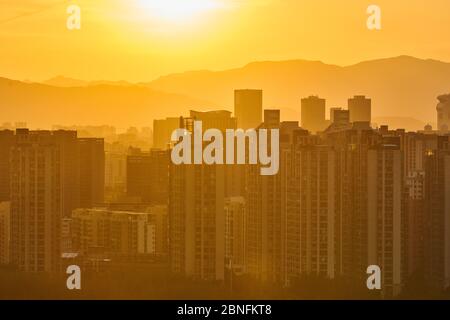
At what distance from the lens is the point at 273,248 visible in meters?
8.50

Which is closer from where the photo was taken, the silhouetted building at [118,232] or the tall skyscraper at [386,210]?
the tall skyscraper at [386,210]

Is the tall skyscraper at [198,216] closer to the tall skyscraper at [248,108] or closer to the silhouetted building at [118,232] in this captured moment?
the silhouetted building at [118,232]

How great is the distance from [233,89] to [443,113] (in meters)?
2.00

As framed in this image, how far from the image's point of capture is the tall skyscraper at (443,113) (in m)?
8.91

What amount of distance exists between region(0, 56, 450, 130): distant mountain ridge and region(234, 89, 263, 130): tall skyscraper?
2.6 inches

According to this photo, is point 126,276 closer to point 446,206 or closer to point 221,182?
point 221,182

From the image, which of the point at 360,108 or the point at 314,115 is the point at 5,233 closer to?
the point at 314,115

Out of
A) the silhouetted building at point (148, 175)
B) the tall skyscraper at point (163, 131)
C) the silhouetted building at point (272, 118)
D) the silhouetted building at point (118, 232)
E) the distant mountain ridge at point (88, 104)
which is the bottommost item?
the silhouetted building at point (118, 232)

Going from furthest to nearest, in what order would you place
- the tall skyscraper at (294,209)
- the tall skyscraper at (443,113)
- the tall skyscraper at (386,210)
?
the tall skyscraper at (443,113)
the tall skyscraper at (294,209)
the tall skyscraper at (386,210)

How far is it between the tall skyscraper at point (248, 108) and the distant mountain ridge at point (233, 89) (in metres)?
0.06

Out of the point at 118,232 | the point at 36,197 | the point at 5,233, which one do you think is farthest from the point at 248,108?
the point at 5,233

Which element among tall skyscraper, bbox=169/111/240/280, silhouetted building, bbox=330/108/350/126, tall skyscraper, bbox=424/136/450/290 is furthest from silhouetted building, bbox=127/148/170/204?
tall skyscraper, bbox=424/136/450/290

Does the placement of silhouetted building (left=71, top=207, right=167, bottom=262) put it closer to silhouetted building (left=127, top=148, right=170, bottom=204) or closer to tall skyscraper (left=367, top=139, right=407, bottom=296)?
silhouetted building (left=127, top=148, right=170, bottom=204)

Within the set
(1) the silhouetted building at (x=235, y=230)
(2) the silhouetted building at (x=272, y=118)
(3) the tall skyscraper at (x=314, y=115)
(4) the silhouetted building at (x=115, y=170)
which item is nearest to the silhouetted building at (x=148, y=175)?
(4) the silhouetted building at (x=115, y=170)
